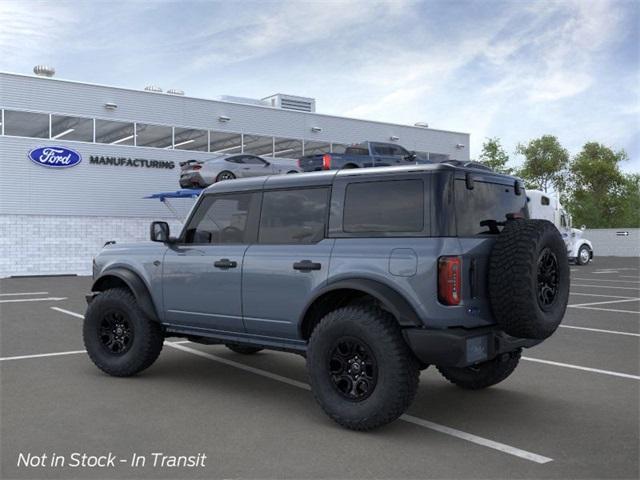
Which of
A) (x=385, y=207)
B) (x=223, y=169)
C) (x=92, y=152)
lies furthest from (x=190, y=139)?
(x=385, y=207)

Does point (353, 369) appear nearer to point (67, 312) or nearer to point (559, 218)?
point (67, 312)

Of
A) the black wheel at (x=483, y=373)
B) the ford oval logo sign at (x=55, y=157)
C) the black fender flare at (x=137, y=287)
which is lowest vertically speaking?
the black wheel at (x=483, y=373)

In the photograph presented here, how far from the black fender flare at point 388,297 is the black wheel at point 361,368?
5.9 inches

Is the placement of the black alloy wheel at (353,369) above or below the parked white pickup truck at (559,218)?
below

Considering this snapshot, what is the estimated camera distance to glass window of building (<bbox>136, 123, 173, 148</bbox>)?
1126 inches

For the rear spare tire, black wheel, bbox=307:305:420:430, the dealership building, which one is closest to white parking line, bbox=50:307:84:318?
black wheel, bbox=307:305:420:430

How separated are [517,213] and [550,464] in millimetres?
2190

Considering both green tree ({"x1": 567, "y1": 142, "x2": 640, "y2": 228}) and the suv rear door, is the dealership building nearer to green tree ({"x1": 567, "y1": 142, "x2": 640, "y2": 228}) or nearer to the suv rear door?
the suv rear door

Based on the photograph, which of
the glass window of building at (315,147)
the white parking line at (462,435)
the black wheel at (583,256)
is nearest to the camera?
the white parking line at (462,435)

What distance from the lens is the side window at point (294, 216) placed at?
548 cm

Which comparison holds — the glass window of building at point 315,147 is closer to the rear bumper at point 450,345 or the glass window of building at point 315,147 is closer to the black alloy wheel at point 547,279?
the black alloy wheel at point 547,279

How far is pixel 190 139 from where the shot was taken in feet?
98.0

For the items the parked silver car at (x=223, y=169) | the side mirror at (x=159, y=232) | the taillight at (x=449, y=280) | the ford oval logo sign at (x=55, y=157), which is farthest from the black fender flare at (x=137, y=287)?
the ford oval logo sign at (x=55, y=157)

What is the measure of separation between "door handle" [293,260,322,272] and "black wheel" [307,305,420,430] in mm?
415
